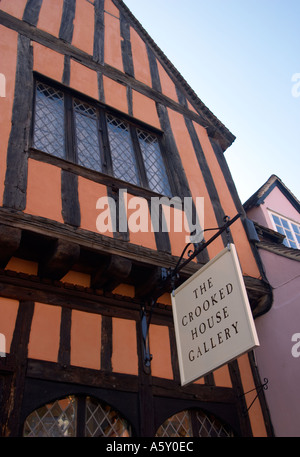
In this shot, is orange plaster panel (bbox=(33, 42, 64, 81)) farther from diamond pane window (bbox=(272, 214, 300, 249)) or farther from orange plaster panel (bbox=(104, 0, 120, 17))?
diamond pane window (bbox=(272, 214, 300, 249))

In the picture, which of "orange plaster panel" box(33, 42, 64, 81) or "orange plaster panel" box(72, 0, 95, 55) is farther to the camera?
"orange plaster panel" box(72, 0, 95, 55)

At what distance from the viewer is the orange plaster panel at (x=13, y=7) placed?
6.35m

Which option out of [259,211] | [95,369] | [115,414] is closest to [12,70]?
[95,369]

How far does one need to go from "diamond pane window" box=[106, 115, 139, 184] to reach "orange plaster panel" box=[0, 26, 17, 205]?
1.54m

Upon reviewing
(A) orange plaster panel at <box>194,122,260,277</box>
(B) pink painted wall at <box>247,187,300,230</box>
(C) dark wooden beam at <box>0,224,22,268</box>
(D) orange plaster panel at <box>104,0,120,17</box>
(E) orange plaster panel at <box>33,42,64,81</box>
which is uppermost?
(D) orange plaster panel at <box>104,0,120,17</box>

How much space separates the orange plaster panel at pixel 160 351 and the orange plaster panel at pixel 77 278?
915 mm

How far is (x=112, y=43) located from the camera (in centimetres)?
772

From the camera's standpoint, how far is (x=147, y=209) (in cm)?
550

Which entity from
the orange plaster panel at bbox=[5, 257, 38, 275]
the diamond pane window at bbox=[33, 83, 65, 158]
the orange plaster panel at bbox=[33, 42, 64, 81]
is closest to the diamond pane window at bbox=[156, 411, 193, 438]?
the orange plaster panel at bbox=[5, 257, 38, 275]

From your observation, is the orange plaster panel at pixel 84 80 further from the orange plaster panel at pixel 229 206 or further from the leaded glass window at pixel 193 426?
the leaded glass window at pixel 193 426

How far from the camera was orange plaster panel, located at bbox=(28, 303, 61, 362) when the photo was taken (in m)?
3.95

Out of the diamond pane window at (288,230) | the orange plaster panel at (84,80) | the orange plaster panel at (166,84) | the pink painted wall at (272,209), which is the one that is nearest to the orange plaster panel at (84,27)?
the orange plaster panel at (84,80)

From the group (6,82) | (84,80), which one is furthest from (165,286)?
(84,80)

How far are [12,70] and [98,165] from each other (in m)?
1.63
